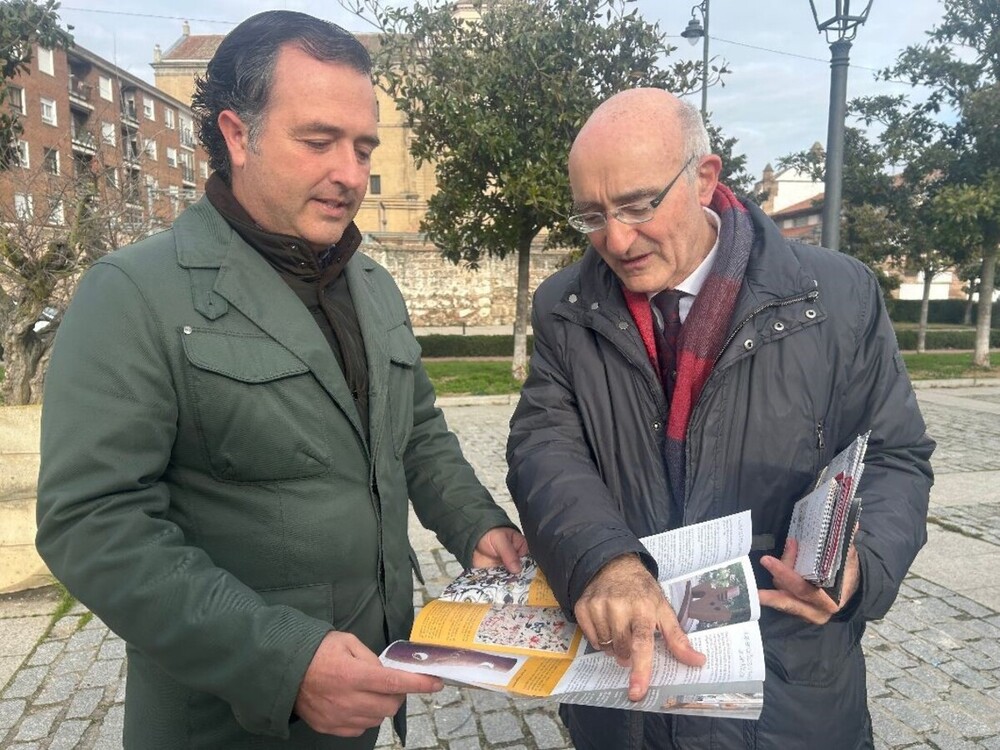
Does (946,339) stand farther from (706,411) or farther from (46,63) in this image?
(46,63)

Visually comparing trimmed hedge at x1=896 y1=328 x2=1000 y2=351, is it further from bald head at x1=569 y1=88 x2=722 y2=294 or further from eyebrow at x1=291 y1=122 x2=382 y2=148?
eyebrow at x1=291 y1=122 x2=382 y2=148

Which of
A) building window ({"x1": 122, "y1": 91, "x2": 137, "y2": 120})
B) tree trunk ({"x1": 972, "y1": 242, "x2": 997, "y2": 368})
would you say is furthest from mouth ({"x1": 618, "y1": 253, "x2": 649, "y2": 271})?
tree trunk ({"x1": 972, "y1": 242, "x2": 997, "y2": 368})

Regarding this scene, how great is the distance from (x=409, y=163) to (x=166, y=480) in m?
44.9

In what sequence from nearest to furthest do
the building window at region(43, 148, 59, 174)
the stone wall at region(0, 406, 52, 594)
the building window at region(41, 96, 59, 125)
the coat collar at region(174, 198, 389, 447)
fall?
the coat collar at region(174, 198, 389, 447) → the stone wall at region(0, 406, 52, 594) → the building window at region(43, 148, 59, 174) → the building window at region(41, 96, 59, 125)

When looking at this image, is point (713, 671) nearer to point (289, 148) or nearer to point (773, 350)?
point (773, 350)

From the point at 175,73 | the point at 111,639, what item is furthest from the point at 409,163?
the point at 111,639

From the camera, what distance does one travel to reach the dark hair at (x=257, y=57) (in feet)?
5.32

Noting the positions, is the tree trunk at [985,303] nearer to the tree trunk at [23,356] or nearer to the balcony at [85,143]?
the balcony at [85,143]

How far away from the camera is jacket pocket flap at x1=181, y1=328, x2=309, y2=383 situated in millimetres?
1471

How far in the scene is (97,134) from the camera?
836 cm

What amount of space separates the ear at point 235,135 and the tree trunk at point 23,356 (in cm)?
523

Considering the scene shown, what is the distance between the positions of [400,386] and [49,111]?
147 feet

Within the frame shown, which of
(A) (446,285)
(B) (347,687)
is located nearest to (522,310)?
(B) (347,687)

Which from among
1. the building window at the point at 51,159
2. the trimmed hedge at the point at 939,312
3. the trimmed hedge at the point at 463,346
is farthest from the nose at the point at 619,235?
the trimmed hedge at the point at 939,312
